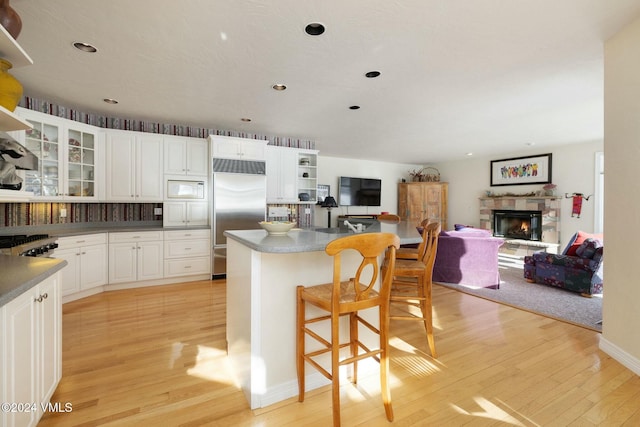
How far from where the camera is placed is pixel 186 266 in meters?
4.49

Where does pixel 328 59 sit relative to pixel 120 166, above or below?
above

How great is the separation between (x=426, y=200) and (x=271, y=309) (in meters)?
7.24

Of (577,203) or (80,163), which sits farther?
(577,203)

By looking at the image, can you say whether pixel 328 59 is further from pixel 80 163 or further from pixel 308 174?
pixel 80 163

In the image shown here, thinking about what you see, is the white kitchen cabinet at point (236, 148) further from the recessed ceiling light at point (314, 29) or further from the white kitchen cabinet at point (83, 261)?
the recessed ceiling light at point (314, 29)

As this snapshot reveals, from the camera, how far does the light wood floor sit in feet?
5.46

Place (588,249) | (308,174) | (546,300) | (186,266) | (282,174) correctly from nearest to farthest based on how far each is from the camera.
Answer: (546,300) < (588,249) < (186,266) < (282,174) < (308,174)

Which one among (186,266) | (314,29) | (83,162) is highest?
(314,29)

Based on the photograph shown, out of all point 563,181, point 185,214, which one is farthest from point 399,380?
point 563,181

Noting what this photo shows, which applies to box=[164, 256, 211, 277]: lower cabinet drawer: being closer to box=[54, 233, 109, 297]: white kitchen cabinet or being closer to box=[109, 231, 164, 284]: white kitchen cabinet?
box=[109, 231, 164, 284]: white kitchen cabinet

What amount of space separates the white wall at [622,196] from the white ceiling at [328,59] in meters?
0.25

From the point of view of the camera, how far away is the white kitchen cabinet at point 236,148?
4648 mm

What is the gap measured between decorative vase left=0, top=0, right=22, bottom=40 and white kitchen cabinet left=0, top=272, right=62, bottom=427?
1.29 m

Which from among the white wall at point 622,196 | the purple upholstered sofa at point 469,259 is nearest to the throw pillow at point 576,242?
the purple upholstered sofa at point 469,259
